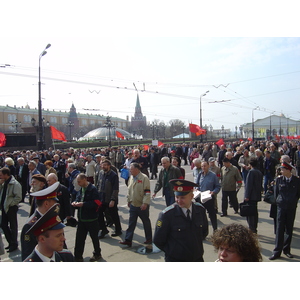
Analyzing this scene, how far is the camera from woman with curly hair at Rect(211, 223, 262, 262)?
86.0 inches

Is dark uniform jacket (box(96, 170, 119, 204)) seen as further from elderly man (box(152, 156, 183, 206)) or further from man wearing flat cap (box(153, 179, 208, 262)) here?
man wearing flat cap (box(153, 179, 208, 262))

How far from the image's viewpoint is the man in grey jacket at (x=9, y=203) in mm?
5891

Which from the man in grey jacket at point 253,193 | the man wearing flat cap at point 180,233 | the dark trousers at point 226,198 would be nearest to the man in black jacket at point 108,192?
the man in grey jacket at point 253,193

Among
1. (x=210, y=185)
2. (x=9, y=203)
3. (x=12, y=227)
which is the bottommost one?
(x=12, y=227)

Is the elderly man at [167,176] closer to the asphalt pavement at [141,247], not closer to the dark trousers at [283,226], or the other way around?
the asphalt pavement at [141,247]

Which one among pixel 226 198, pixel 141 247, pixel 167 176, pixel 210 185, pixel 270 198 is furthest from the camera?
pixel 226 198

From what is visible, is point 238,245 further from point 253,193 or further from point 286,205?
point 253,193

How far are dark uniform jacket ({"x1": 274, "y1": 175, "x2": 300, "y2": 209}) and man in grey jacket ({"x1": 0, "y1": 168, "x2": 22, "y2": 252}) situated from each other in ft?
16.5

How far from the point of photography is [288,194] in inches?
196

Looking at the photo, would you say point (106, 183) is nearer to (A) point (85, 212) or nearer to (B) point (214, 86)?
(A) point (85, 212)

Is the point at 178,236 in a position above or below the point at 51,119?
below

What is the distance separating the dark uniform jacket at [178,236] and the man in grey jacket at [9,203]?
12.8ft

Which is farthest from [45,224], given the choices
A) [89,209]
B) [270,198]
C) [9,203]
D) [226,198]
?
[226,198]

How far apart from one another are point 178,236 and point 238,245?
1142 mm
